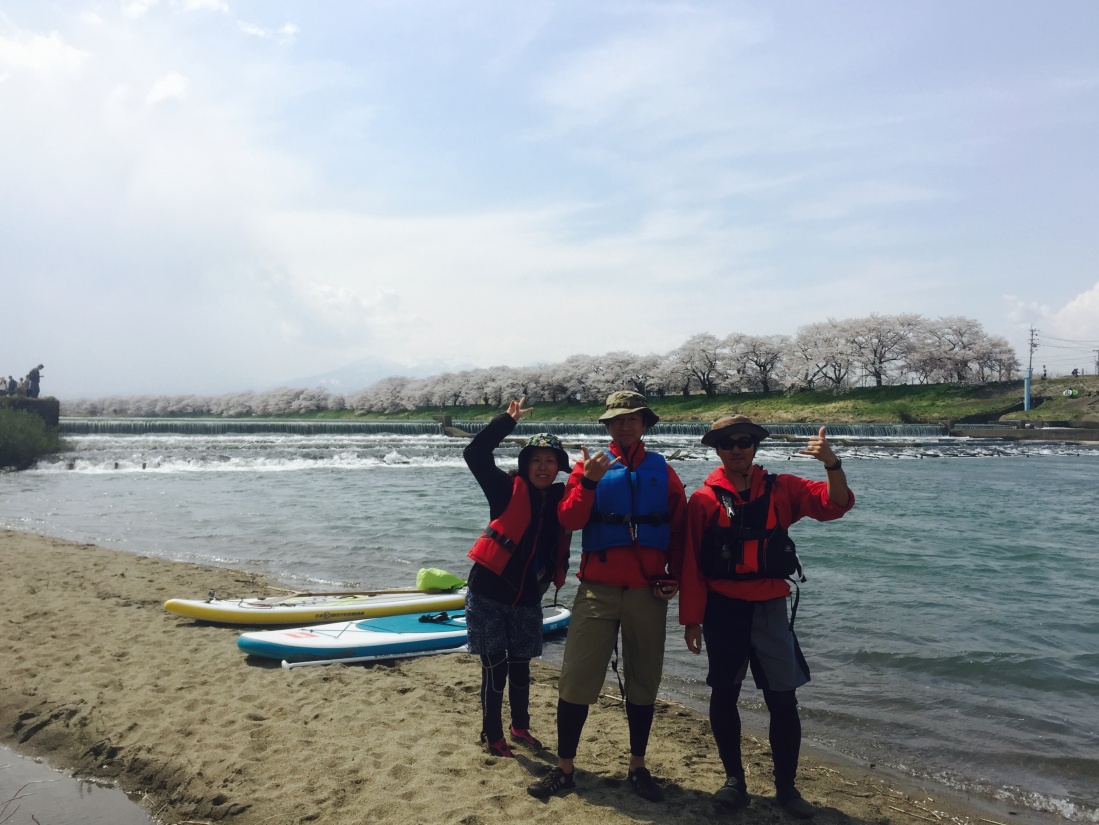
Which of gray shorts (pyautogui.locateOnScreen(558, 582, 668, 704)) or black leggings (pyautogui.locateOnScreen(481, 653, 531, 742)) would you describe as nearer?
gray shorts (pyautogui.locateOnScreen(558, 582, 668, 704))

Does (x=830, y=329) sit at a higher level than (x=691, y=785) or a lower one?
higher

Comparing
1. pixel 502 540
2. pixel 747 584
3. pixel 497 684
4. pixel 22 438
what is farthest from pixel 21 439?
pixel 747 584

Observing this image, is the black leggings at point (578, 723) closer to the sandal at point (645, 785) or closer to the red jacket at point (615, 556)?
the sandal at point (645, 785)

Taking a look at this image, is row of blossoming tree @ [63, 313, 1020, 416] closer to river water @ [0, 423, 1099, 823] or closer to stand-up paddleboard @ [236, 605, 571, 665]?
river water @ [0, 423, 1099, 823]

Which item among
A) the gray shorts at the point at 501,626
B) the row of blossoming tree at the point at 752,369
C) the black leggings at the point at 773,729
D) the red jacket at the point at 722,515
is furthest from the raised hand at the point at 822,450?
the row of blossoming tree at the point at 752,369

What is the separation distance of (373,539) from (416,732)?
361 inches

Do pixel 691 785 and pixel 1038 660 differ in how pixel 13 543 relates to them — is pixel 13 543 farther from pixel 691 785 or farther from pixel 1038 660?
pixel 1038 660

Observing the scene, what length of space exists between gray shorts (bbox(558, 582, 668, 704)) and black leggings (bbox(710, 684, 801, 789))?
1.17 feet

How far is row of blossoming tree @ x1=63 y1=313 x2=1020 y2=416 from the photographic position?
63312 mm

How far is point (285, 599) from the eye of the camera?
7461mm

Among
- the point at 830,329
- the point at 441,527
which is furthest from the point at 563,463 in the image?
the point at 830,329

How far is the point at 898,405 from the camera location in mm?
53688

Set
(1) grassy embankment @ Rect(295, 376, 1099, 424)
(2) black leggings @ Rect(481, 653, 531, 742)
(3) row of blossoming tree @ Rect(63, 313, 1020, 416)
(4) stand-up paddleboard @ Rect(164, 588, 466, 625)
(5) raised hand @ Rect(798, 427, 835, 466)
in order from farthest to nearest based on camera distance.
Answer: (3) row of blossoming tree @ Rect(63, 313, 1020, 416)
(1) grassy embankment @ Rect(295, 376, 1099, 424)
(4) stand-up paddleboard @ Rect(164, 588, 466, 625)
(2) black leggings @ Rect(481, 653, 531, 742)
(5) raised hand @ Rect(798, 427, 835, 466)

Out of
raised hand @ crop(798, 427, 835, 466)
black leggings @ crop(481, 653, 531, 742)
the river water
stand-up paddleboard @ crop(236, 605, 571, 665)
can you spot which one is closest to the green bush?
the river water
